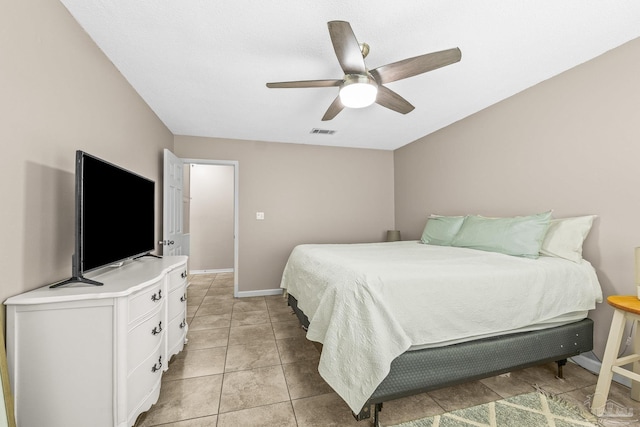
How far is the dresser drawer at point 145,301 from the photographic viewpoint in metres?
1.42

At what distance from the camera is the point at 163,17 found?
167cm

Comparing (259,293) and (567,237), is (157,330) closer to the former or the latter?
(259,293)

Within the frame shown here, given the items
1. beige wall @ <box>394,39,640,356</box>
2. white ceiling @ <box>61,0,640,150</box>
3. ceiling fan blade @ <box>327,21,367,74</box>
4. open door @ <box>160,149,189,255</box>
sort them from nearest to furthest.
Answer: ceiling fan blade @ <box>327,21,367,74</box>, white ceiling @ <box>61,0,640,150</box>, beige wall @ <box>394,39,640,356</box>, open door @ <box>160,149,189,255</box>

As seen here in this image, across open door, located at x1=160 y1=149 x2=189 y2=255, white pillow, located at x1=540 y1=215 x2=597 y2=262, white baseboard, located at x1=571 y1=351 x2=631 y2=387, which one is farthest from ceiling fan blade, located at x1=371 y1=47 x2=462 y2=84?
open door, located at x1=160 y1=149 x2=189 y2=255

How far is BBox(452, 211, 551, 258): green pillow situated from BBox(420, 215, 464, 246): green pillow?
0.81ft

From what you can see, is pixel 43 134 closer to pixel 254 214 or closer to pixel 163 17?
pixel 163 17

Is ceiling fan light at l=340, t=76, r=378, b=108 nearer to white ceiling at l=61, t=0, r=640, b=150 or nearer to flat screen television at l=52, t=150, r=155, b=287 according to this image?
white ceiling at l=61, t=0, r=640, b=150

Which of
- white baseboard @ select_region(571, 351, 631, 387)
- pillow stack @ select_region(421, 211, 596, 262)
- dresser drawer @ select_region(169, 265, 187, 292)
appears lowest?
white baseboard @ select_region(571, 351, 631, 387)

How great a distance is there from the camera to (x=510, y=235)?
2.34m

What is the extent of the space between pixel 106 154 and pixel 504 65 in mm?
3289

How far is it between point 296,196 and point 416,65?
2997 mm

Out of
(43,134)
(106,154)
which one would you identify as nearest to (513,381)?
(43,134)

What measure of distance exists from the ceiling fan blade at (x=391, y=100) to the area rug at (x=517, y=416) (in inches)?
86.1

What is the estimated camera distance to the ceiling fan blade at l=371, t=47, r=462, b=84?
5.18 feet
